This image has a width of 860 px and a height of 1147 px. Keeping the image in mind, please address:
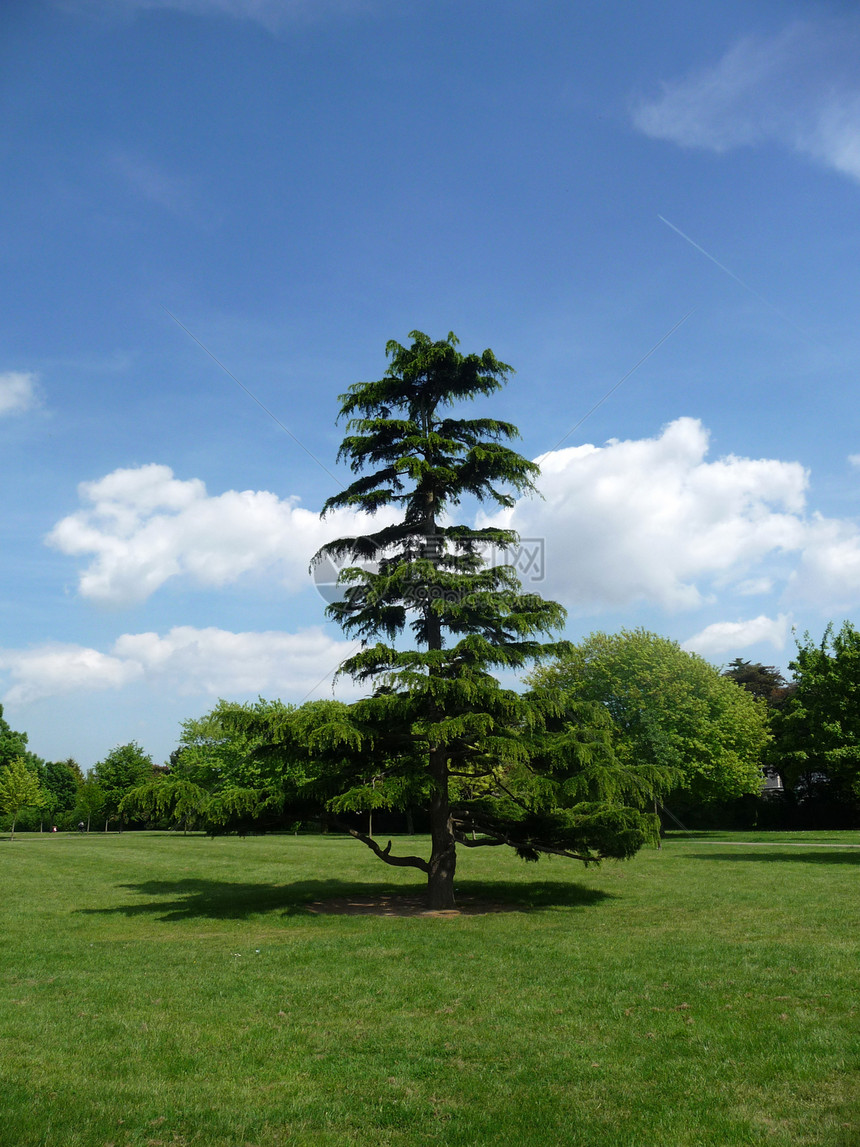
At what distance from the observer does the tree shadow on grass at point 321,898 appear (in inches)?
685

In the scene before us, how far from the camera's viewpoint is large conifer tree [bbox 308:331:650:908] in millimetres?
15555

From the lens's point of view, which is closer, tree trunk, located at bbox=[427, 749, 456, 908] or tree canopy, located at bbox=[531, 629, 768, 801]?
tree trunk, located at bbox=[427, 749, 456, 908]

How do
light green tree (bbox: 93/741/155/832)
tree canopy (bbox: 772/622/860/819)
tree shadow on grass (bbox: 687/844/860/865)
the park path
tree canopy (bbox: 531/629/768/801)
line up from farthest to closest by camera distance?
light green tree (bbox: 93/741/155/832)
tree canopy (bbox: 531/629/768/801)
the park path
tree shadow on grass (bbox: 687/844/860/865)
tree canopy (bbox: 772/622/860/819)

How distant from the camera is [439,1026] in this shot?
8383 mm

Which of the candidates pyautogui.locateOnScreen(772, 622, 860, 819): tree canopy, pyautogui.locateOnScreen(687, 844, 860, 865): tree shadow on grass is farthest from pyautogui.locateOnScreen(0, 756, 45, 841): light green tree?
pyautogui.locateOnScreen(772, 622, 860, 819): tree canopy

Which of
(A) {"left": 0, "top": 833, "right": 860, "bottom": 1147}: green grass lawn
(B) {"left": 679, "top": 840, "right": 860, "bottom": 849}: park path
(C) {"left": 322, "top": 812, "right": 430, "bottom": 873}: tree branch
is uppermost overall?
(C) {"left": 322, "top": 812, "right": 430, "bottom": 873}: tree branch

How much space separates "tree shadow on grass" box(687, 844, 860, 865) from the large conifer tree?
44.2 ft

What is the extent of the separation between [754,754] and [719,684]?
14.9ft

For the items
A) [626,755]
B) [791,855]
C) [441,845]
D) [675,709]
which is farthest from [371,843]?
[675,709]

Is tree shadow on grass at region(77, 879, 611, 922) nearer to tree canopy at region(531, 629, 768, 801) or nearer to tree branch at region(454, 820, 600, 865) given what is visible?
tree branch at region(454, 820, 600, 865)

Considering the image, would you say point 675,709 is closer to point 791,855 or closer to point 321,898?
point 791,855

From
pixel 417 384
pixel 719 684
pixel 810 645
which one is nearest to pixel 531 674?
pixel 719 684

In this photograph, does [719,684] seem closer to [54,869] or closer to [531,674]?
[531,674]

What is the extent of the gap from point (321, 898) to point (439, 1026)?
39.2 ft
